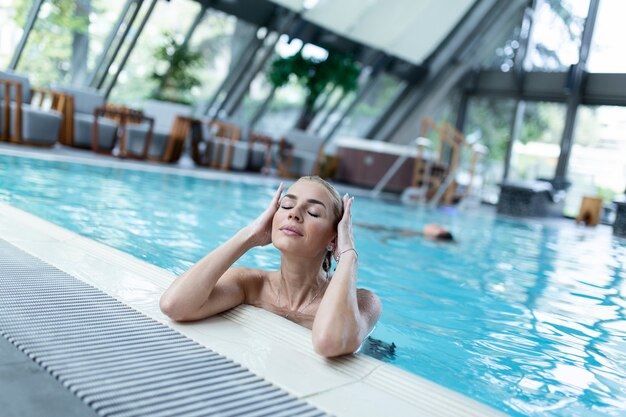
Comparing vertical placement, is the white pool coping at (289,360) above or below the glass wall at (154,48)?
below

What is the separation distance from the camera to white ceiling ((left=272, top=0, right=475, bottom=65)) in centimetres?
1158

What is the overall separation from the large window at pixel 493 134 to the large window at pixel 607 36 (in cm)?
214

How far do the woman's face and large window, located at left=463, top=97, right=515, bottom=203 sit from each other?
13.4 meters

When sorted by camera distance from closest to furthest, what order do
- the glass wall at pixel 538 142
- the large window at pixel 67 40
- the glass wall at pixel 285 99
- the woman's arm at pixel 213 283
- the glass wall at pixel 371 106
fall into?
1. the woman's arm at pixel 213 283
2. the large window at pixel 67 40
3. the glass wall at pixel 285 99
4. the glass wall at pixel 538 142
5. the glass wall at pixel 371 106

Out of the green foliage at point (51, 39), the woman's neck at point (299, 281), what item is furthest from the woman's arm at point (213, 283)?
the green foliage at point (51, 39)

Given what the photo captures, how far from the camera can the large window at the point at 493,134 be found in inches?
583

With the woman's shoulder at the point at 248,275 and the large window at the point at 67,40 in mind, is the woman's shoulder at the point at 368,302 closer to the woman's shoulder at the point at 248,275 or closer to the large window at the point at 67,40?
the woman's shoulder at the point at 248,275

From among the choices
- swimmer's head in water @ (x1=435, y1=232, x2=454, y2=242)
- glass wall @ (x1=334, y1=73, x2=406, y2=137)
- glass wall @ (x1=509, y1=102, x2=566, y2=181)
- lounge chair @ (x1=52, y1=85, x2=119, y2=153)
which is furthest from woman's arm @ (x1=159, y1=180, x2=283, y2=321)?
glass wall @ (x1=509, y1=102, x2=566, y2=181)

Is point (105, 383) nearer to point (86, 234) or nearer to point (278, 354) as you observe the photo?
point (278, 354)

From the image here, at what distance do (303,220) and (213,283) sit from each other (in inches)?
13.3

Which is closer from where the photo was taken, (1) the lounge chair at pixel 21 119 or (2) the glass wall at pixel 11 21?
(1) the lounge chair at pixel 21 119

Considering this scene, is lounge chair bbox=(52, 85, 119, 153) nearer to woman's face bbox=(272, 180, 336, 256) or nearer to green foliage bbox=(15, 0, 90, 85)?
green foliage bbox=(15, 0, 90, 85)

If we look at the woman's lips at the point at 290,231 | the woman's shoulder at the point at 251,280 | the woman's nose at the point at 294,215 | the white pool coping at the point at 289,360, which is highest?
the woman's nose at the point at 294,215

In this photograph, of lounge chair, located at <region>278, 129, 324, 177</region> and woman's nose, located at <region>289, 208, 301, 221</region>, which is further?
lounge chair, located at <region>278, 129, 324, 177</region>
